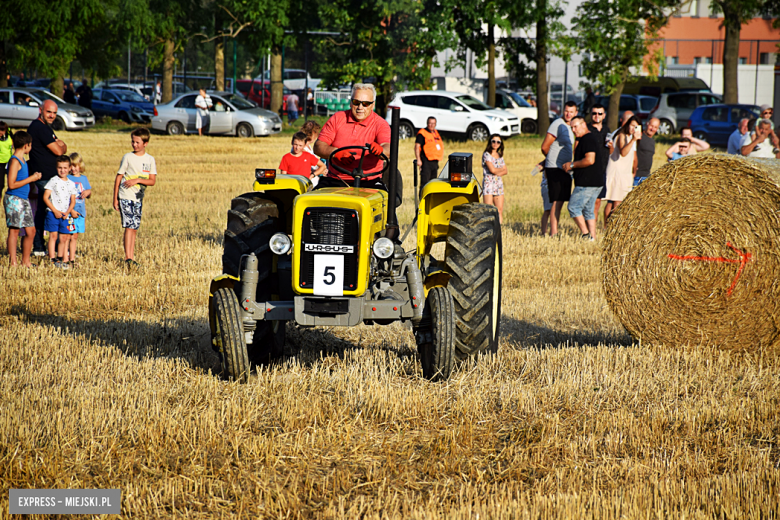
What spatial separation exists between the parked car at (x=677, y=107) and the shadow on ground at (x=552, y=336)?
2443 cm

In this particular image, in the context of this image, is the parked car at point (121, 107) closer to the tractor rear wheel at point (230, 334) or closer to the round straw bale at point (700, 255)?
the round straw bale at point (700, 255)

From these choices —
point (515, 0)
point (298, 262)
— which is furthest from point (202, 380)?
point (515, 0)

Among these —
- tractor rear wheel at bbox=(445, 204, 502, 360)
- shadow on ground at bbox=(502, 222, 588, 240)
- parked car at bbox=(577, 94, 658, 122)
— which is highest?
parked car at bbox=(577, 94, 658, 122)

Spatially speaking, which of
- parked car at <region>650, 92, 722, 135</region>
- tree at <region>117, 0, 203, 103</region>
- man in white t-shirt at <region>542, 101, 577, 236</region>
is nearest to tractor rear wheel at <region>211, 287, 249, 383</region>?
man in white t-shirt at <region>542, 101, 577, 236</region>

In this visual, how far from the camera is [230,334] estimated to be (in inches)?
208

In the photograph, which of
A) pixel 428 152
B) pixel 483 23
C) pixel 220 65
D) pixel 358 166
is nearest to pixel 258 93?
pixel 220 65

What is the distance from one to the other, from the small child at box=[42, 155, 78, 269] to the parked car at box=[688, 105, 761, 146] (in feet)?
73.5

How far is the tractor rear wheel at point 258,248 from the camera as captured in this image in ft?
19.2

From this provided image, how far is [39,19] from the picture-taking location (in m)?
32.4

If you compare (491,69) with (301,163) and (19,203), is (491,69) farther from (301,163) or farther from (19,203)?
(19,203)

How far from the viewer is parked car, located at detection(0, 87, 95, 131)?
2952 centimetres

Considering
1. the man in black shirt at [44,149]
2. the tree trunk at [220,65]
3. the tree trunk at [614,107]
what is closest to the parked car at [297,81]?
the tree trunk at [220,65]

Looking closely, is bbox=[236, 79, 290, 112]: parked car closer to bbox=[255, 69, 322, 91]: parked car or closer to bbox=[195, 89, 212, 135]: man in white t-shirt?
bbox=[255, 69, 322, 91]: parked car

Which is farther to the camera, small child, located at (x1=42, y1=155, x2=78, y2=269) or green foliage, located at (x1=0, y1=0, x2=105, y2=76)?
green foliage, located at (x1=0, y1=0, x2=105, y2=76)
